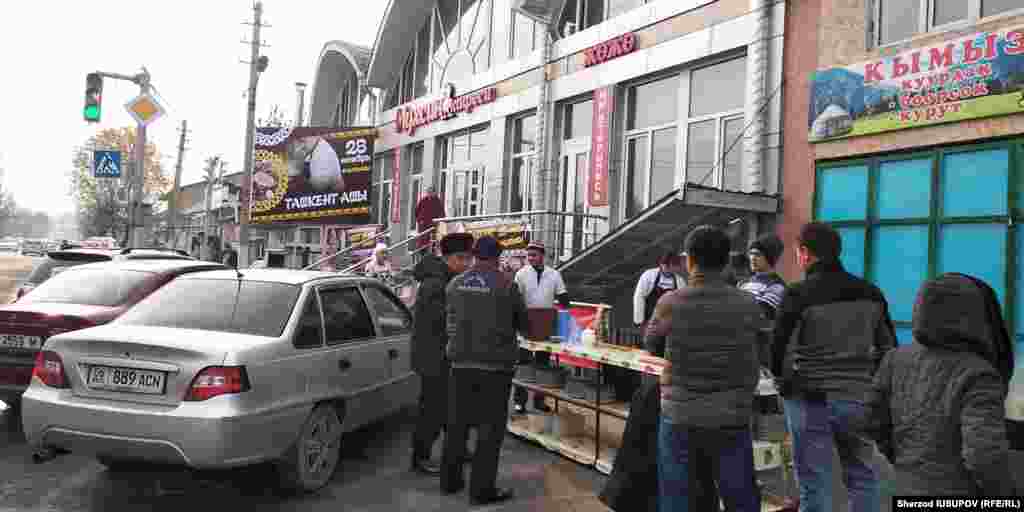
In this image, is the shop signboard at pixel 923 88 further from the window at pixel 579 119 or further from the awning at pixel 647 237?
the window at pixel 579 119

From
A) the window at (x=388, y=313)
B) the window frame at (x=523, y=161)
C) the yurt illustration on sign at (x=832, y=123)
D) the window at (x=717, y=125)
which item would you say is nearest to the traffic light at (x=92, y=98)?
the window frame at (x=523, y=161)

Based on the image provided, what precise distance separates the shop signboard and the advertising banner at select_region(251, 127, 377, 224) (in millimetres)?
14518

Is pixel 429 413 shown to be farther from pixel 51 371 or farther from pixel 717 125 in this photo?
pixel 717 125

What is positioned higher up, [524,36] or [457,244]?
[524,36]

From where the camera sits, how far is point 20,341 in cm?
619

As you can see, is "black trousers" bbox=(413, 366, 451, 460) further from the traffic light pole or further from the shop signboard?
the traffic light pole

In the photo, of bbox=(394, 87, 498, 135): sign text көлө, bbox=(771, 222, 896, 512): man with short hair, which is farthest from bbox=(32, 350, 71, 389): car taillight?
bbox=(394, 87, 498, 135): sign text көлө

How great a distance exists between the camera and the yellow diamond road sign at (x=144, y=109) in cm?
1833

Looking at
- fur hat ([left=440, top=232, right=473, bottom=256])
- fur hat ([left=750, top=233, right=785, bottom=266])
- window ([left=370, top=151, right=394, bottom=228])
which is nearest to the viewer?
fur hat ([left=750, top=233, right=785, bottom=266])

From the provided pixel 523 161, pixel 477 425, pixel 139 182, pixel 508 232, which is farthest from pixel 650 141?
pixel 139 182

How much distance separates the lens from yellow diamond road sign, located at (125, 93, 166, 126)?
18.3m

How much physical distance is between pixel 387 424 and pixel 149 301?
2672 mm

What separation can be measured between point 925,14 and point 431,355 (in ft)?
25.1

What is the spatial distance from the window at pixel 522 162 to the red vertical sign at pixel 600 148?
7.09 ft
